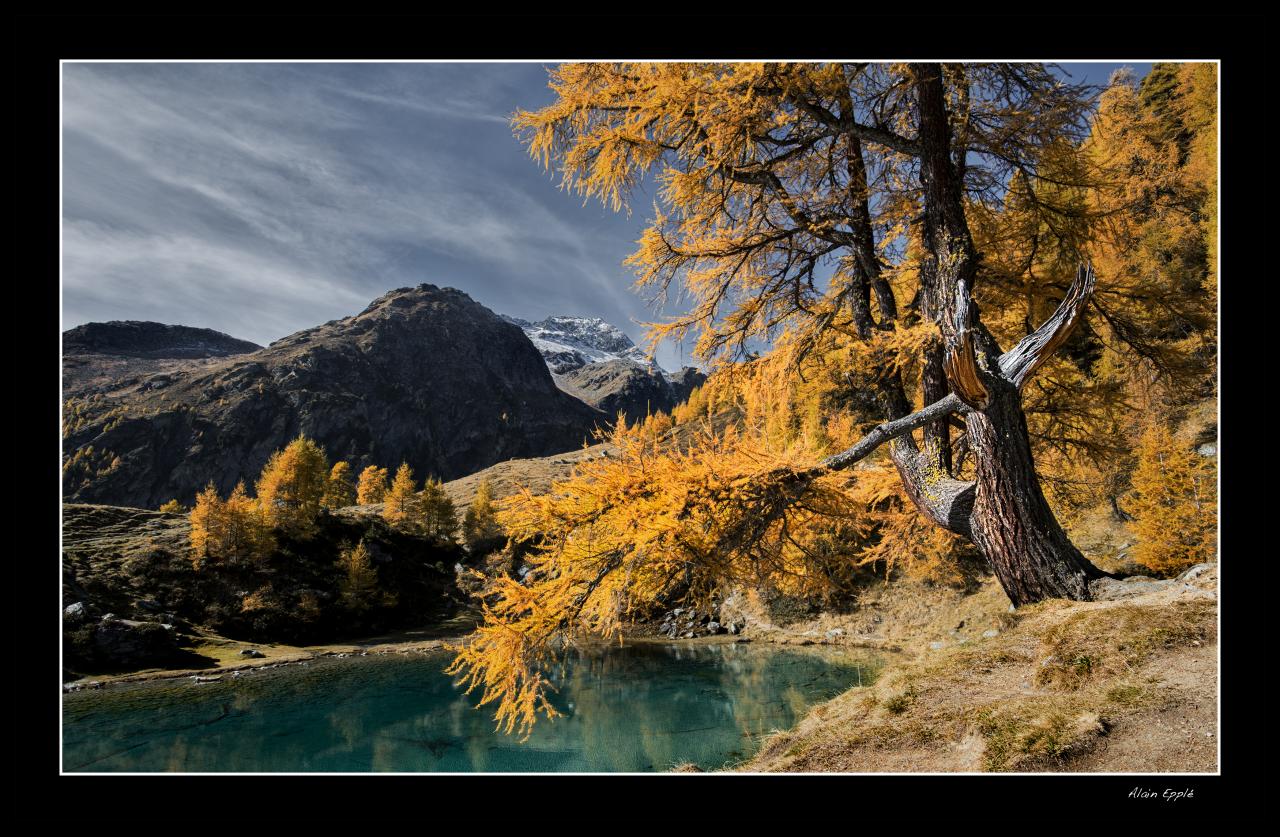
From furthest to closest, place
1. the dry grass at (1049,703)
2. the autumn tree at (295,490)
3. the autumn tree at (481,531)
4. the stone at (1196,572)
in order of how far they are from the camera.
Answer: the autumn tree at (481,531) < the autumn tree at (295,490) < the stone at (1196,572) < the dry grass at (1049,703)

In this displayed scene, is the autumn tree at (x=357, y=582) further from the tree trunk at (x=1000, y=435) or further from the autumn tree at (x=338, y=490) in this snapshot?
the tree trunk at (x=1000, y=435)

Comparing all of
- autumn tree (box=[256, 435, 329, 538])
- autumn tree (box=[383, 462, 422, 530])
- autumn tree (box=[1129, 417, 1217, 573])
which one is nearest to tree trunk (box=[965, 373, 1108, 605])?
autumn tree (box=[1129, 417, 1217, 573])

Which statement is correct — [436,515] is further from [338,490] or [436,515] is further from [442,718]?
[442,718]

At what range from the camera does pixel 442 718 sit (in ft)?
66.7

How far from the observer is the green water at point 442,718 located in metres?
15.4

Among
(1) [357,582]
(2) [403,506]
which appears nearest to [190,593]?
(1) [357,582]

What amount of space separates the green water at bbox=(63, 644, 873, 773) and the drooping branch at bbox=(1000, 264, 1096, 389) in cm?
1057

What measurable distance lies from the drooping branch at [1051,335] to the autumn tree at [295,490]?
180 feet

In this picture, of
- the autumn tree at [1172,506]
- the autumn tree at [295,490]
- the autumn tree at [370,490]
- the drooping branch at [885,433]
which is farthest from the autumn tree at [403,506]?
the drooping branch at [885,433]

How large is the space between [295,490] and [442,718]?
153 ft

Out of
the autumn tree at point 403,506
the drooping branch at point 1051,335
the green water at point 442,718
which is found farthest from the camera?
the autumn tree at point 403,506
